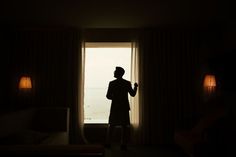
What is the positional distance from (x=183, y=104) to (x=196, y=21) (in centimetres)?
145

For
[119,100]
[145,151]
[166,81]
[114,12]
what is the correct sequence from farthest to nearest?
[166,81] < [145,151] < [119,100] < [114,12]

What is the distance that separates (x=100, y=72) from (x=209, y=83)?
6.43 feet

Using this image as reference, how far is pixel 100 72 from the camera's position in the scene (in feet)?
16.6

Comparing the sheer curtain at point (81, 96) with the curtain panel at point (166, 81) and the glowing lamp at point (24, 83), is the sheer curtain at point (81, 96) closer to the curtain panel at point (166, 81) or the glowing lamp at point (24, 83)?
the glowing lamp at point (24, 83)

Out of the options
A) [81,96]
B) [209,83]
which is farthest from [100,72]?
[209,83]

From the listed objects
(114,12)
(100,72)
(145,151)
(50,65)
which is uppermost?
(114,12)

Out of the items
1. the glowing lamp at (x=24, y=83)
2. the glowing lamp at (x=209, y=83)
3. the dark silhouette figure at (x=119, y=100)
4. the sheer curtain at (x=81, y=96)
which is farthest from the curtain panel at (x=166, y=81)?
the glowing lamp at (x=24, y=83)

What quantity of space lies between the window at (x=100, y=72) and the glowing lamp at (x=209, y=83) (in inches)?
53.5

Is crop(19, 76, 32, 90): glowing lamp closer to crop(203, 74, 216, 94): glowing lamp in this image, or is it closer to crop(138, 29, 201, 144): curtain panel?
crop(138, 29, 201, 144): curtain panel

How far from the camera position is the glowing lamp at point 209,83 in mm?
4422

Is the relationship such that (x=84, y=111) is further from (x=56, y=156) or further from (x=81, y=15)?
(x=56, y=156)

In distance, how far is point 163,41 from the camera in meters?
4.77

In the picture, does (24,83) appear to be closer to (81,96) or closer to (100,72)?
(81,96)

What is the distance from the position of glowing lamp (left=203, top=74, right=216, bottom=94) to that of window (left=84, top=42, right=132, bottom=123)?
1360mm
